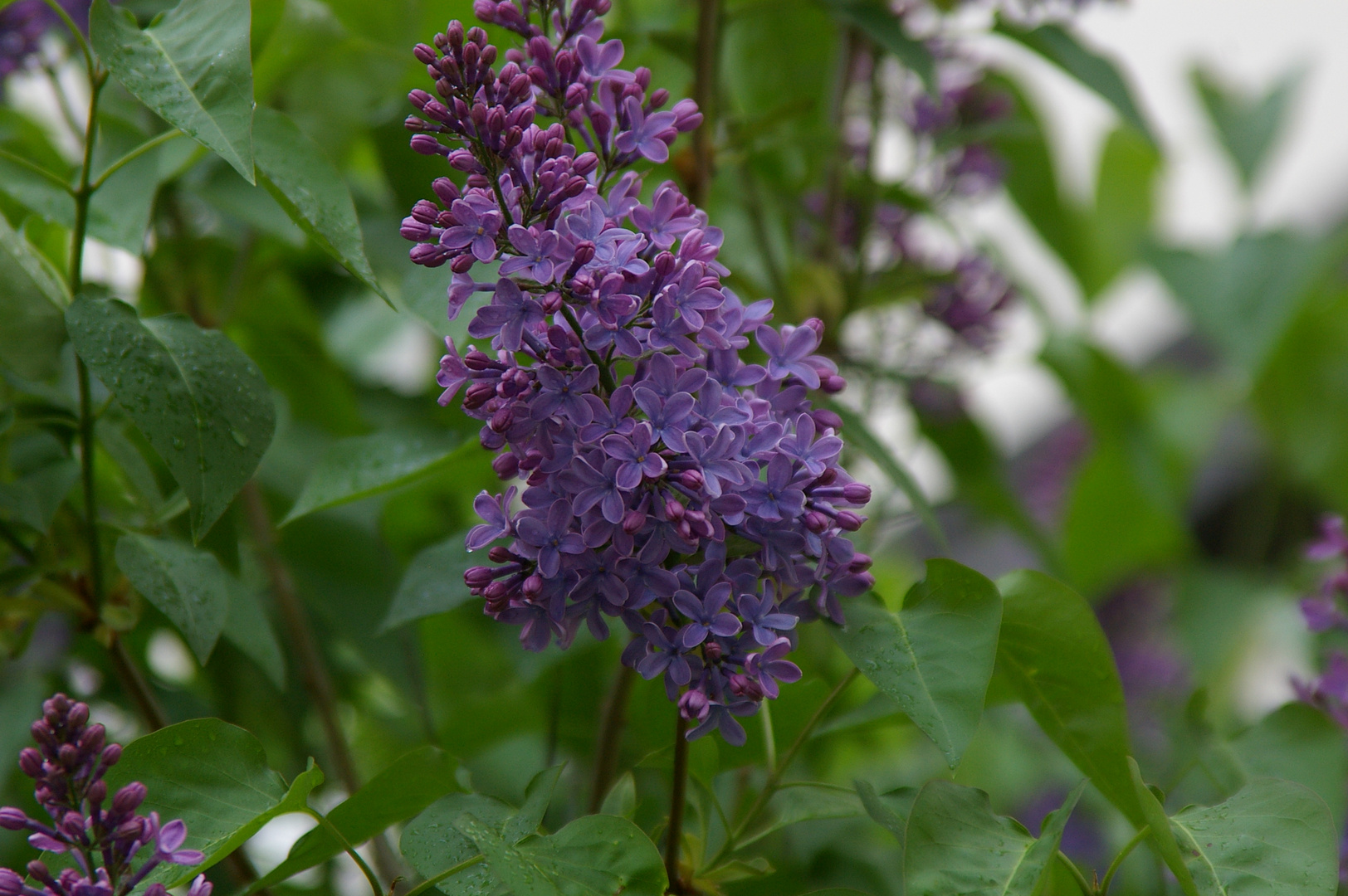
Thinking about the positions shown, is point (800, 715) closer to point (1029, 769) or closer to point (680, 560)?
point (680, 560)

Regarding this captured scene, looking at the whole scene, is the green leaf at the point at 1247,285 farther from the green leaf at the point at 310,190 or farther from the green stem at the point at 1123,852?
the green leaf at the point at 310,190

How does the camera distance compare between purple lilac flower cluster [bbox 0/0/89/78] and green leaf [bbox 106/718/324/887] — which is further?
purple lilac flower cluster [bbox 0/0/89/78]

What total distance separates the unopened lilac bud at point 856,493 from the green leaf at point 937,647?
7 cm

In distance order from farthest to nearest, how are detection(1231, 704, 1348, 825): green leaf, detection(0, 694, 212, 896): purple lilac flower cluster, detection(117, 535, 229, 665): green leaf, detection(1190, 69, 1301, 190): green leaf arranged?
1. detection(1190, 69, 1301, 190): green leaf
2. detection(1231, 704, 1348, 825): green leaf
3. detection(117, 535, 229, 665): green leaf
4. detection(0, 694, 212, 896): purple lilac flower cluster

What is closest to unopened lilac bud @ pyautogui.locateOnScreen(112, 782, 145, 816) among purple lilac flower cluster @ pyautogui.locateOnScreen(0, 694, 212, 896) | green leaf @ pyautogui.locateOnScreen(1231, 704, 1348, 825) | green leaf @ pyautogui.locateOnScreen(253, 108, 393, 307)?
purple lilac flower cluster @ pyautogui.locateOnScreen(0, 694, 212, 896)

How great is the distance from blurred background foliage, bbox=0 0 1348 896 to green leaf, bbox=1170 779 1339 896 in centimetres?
8


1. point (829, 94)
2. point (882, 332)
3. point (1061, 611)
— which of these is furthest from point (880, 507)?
point (1061, 611)

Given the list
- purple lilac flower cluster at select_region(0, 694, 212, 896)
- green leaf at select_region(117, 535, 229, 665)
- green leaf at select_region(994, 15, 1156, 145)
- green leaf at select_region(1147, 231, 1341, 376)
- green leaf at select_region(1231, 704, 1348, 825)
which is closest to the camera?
purple lilac flower cluster at select_region(0, 694, 212, 896)

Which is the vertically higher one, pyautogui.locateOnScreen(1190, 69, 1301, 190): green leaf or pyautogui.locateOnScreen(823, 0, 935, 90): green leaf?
pyautogui.locateOnScreen(823, 0, 935, 90): green leaf

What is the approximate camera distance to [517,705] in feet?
2.92

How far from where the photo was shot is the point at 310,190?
1.88 feet

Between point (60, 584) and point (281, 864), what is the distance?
255 mm

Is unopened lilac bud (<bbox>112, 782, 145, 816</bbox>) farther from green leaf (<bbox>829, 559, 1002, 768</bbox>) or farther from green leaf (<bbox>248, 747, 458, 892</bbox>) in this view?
green leaf (<bbox>829, 559, 1002, 768</bbox>)

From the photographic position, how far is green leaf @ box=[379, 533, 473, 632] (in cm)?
66
